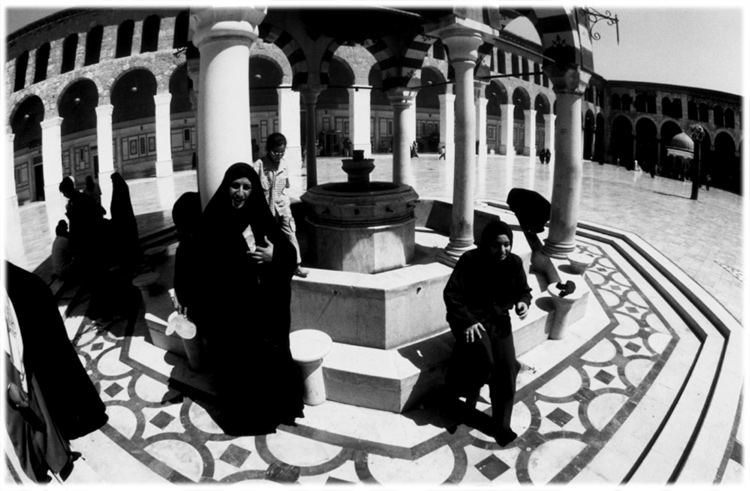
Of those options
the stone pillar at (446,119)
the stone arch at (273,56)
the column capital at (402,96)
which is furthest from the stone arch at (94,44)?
the column capital at (402,96)

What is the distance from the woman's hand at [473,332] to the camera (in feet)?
11.2

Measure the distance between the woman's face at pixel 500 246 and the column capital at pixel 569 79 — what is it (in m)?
3.68

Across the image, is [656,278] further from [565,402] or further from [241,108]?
[241,108]

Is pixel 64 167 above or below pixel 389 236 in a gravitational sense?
above

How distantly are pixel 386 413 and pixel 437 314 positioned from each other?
112 cm

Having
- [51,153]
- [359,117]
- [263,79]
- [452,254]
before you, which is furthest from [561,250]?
[263,79]

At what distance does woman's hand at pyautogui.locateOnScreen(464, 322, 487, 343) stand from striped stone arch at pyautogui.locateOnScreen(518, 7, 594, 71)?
14.3 feet

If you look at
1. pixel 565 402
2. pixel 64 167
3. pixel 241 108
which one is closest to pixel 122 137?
pixel 64 167

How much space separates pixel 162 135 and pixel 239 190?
66.4 feet

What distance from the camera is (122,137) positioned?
78.1 ft

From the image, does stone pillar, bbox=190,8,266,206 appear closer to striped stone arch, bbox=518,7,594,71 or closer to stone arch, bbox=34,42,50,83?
striped stone arch, bbox=518,7,594,71

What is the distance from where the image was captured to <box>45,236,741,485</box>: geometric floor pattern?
3035mm

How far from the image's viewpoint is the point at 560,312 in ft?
15.5

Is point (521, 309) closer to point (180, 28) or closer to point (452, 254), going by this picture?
point (452, 254)
